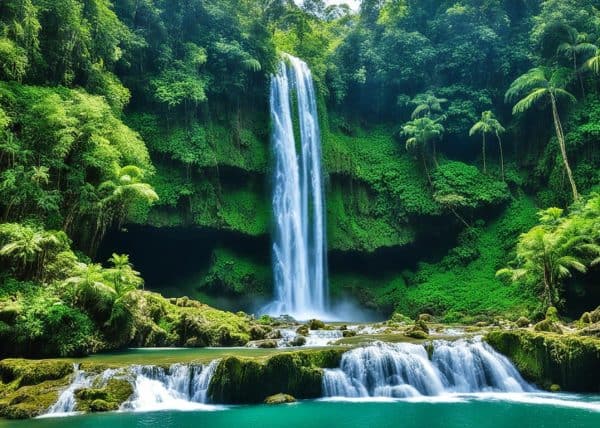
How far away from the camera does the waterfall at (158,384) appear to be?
10.2m

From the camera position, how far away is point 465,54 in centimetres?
3094

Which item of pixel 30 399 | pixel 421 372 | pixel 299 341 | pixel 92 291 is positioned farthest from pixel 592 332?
pixel 30 399

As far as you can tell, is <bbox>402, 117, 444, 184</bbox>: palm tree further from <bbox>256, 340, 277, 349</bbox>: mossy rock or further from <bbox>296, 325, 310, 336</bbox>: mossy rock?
<bbox>256, 340, 277, 349</bbox>: mossy rock

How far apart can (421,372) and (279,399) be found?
11.2 ft

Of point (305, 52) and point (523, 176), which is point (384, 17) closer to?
point (305, 52)

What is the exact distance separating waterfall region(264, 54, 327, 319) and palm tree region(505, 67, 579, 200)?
10400mm

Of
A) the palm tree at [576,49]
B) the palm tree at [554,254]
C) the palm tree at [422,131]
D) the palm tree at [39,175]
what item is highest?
the palm tree at [576,49]

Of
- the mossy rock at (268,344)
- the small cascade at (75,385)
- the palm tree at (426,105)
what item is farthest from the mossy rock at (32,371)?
the palm tree at (426,105)

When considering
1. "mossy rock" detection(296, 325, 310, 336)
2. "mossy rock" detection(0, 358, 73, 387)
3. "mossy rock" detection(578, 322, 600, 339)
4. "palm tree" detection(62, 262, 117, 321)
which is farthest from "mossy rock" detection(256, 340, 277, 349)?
"mossy rock" detection(578, 322, 600, 339)

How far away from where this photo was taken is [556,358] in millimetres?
A: 12000

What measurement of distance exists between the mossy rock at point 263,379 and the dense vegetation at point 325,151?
450cm

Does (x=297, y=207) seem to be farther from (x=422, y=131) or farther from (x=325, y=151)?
(x=422, y=131)

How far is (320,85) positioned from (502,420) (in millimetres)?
23316

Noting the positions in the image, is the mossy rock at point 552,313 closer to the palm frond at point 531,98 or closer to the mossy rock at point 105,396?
the palm frond at point 531,98
